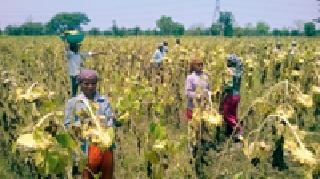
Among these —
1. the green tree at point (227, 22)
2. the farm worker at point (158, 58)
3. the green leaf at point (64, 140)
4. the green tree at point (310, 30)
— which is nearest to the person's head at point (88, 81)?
the green leaf at point (64, 140)

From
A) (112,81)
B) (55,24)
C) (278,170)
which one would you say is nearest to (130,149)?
(278,170)

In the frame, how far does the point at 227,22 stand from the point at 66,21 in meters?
42.7

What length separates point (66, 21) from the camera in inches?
3765

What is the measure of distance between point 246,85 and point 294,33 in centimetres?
5188

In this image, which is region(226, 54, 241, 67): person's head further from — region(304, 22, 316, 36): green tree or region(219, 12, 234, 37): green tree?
region(304, 22, 316, 36): green tree

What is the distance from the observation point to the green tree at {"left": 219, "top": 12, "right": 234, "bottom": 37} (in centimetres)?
5847

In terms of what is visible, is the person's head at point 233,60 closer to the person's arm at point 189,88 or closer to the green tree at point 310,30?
the person's arm at point 189,88

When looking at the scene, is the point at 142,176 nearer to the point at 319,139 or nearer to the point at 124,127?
the point at 124,127

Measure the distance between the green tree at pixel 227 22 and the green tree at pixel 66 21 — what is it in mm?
32941

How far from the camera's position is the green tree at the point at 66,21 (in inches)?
3607

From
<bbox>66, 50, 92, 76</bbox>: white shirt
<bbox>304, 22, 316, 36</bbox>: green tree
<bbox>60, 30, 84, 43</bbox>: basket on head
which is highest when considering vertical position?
<bbox>304, 22, 316, 36</bbox>: green tree

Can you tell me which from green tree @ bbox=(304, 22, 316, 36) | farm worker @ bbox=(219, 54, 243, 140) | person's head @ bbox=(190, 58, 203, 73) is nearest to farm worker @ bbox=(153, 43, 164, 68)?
farm worker @ bbox=(219, 54, 243, 140)

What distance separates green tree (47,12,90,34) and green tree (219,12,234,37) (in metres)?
32.9

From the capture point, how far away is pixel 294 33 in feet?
203
